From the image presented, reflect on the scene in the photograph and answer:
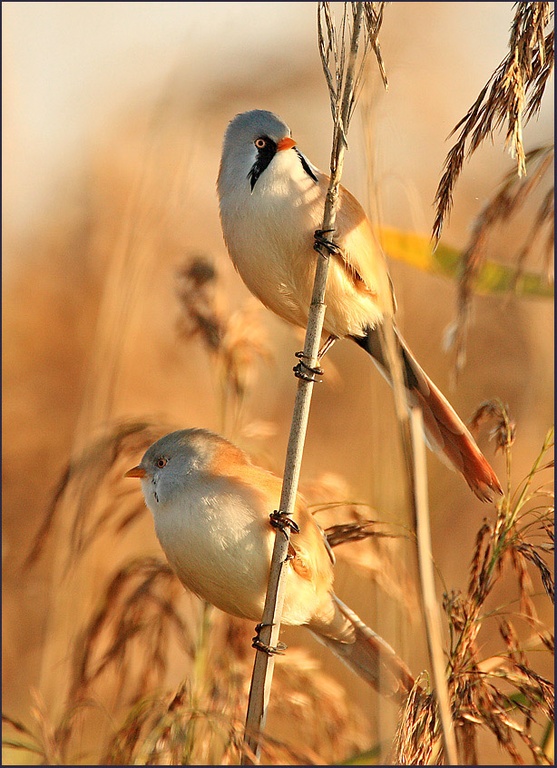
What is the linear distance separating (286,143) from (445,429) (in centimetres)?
74

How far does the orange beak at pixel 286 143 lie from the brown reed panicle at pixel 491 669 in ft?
2.81

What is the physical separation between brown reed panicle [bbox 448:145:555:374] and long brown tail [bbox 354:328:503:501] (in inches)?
5.9

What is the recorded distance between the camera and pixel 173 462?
1.91 meters

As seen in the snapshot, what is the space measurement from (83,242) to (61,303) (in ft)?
1.26

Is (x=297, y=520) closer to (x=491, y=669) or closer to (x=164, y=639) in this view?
(x=491, y=669)

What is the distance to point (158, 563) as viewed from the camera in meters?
2.14

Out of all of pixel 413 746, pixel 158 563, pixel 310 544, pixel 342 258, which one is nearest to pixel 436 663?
pixel 413 746

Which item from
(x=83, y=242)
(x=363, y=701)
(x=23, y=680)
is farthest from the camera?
(x=83, y=242)

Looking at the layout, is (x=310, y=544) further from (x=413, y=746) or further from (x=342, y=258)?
(x=342, y=258)

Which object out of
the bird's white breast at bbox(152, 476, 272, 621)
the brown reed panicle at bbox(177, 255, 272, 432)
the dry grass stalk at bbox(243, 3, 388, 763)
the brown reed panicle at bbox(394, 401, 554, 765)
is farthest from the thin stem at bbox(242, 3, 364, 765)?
the brown reed panicle at bbox(177, 255, 272, 432)

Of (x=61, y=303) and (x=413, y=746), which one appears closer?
(x=413, y=746)

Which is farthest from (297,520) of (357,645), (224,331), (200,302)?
(200,302)

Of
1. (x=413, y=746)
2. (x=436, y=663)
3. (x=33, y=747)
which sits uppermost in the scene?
(x=436, y=663)

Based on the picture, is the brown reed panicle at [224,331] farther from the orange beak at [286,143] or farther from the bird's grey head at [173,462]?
the orange beak at [286,143]
